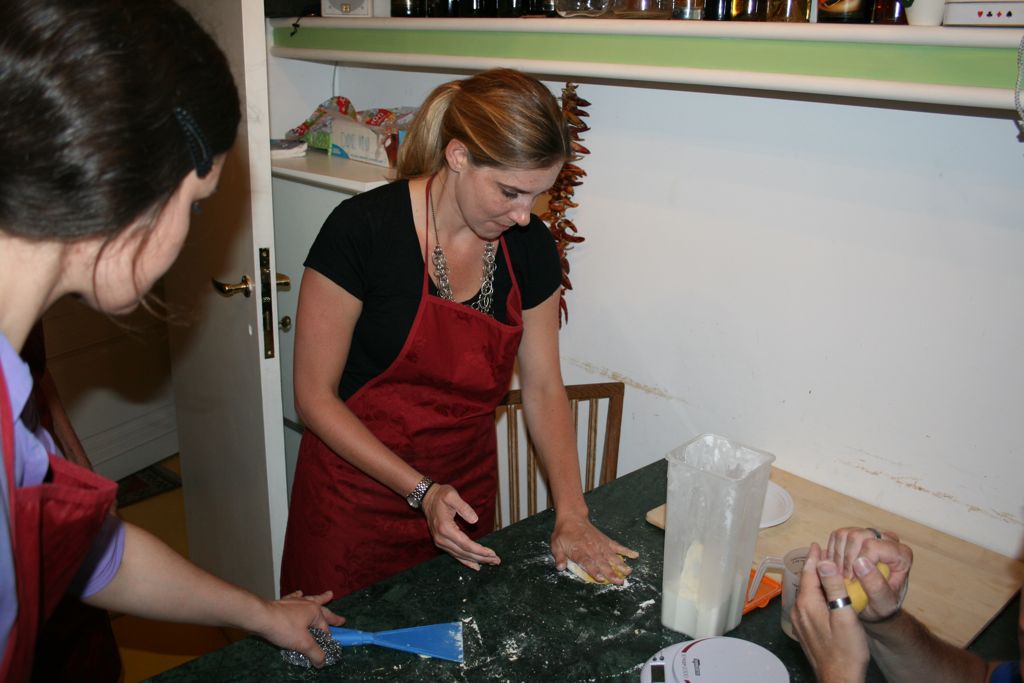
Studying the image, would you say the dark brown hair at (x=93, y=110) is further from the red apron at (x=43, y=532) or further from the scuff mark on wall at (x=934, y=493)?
the scuff mark on wall at (x=934, y=493)

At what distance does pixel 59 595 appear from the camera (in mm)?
911

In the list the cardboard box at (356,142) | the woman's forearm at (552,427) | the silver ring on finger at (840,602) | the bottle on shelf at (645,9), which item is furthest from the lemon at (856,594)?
the cardboard box at (356,142)

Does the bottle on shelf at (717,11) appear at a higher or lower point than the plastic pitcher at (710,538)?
higher

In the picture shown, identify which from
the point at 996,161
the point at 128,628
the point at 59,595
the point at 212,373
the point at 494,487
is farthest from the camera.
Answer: the point at 128,628

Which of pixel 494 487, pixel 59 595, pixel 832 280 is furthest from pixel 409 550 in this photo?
pixel 832 280

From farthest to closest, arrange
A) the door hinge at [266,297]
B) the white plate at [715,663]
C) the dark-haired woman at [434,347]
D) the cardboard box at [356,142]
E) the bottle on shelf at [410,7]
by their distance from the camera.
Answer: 1. the cardboard box at [356,142]
2. the bottle on shelf at [410,7]
3. the door hinge at [266,297]
4. the dark-haired woman at [434,347]
5. the white plate at [715,663]

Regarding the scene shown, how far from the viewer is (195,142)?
79 centimetres

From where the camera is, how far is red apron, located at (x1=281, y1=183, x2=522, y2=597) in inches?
63.1

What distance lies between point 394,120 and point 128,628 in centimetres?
173

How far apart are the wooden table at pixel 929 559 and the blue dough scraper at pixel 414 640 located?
0.50 meters

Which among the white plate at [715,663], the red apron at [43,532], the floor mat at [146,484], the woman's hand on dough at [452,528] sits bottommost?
the floor mat at [146,484]

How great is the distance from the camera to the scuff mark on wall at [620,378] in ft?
6.77

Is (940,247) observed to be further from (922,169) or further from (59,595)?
(59,595)

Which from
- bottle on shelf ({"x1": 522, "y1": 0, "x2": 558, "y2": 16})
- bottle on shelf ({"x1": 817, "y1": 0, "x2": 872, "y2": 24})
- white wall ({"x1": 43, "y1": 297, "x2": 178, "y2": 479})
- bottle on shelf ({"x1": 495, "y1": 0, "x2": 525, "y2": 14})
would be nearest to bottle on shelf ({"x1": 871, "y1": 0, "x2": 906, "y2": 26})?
bottle on shelf ({"x1": 817, "y1": 0, "x2": 872, "y2": 24})
